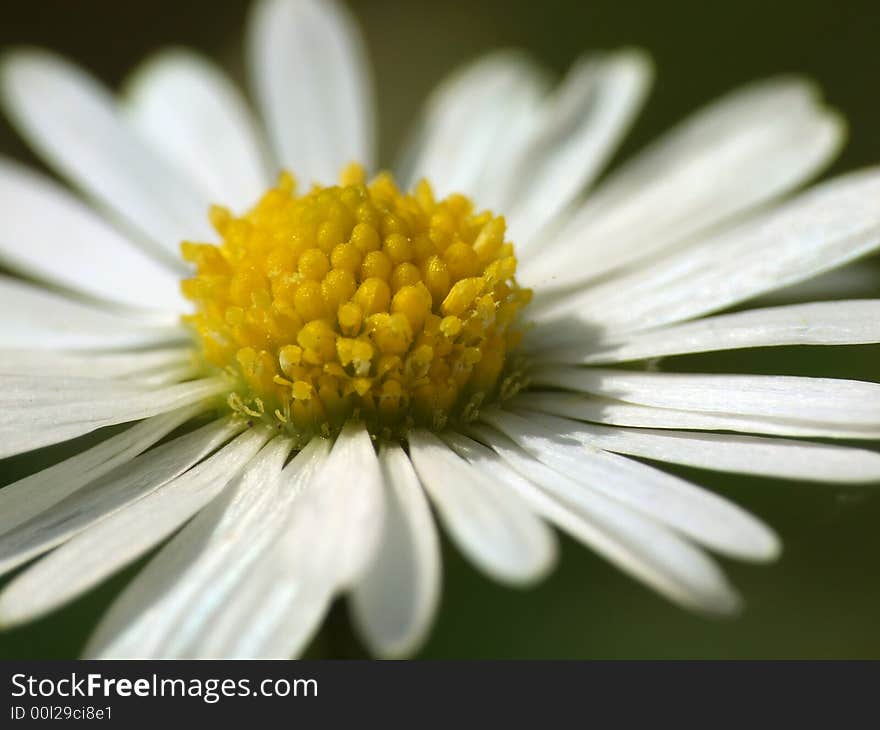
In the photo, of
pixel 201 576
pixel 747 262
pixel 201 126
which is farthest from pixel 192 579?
pixel 201 126

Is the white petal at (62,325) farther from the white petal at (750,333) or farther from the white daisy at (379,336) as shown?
the white petal at (750,333)

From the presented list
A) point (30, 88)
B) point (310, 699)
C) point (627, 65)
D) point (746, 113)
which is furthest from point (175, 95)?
point (310, 699)

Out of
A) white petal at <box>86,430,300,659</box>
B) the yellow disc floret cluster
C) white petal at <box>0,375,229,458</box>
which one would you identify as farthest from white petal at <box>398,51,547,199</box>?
white petal at <box>86,430,300,659</box>

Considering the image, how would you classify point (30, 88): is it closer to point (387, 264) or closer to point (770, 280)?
point (387, 264)

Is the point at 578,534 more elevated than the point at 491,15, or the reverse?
the point at 491,15

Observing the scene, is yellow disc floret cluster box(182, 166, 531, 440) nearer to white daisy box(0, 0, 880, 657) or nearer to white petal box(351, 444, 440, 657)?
white daisy box(0, 0, 880, 657)

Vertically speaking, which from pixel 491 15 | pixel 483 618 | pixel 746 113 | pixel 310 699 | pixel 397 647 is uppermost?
pixel 491 15

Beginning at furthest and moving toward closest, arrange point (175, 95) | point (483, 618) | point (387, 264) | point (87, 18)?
point (87, 18) < point (175, 95) < point (483, 618) < point (387, 264)

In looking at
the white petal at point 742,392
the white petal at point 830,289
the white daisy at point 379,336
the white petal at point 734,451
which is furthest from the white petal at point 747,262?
the white petal at point 830,289
